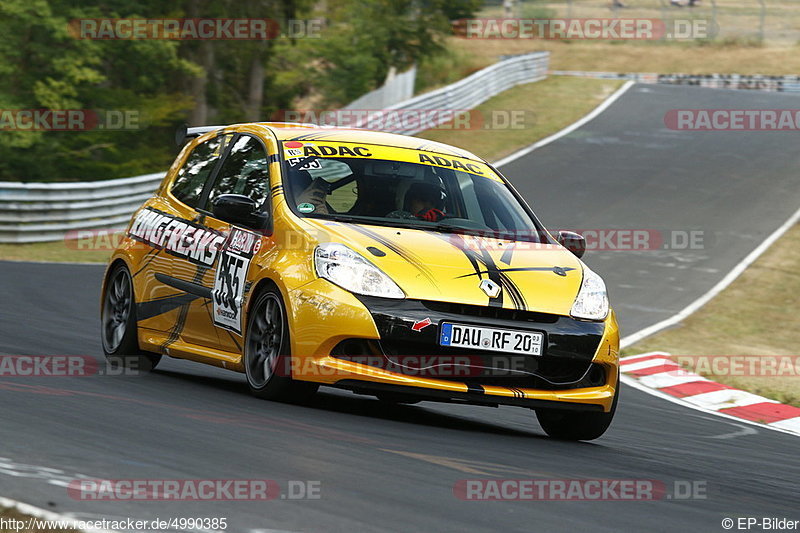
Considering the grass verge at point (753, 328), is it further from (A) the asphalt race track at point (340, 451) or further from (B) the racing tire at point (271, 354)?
(B) the racing tire at point (271, 354)

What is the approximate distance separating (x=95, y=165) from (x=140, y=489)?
3076 centimetres

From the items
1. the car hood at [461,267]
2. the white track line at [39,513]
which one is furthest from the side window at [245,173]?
the white track line at [39,513]

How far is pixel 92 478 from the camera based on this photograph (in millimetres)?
4449

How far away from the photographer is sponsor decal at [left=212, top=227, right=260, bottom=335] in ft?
24.1

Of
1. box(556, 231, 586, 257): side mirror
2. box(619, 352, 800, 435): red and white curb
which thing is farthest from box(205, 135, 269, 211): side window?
box(619, 352, 800, 435): red and white curb

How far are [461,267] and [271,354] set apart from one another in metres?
1.12

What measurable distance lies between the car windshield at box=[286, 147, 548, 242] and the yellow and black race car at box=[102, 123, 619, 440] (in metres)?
0.01

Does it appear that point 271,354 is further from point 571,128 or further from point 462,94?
point 462,94

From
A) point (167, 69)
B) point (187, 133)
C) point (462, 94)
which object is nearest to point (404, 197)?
point (187, 133)

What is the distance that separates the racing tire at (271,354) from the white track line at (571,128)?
19.2 metres

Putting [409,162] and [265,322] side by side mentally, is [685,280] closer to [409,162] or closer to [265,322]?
[409,162]

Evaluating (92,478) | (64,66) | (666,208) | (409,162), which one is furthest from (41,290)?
(64,66)

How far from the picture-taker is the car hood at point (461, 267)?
666cm

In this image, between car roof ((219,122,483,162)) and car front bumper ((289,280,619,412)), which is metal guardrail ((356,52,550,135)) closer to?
car roof ((219,122,483,162))
